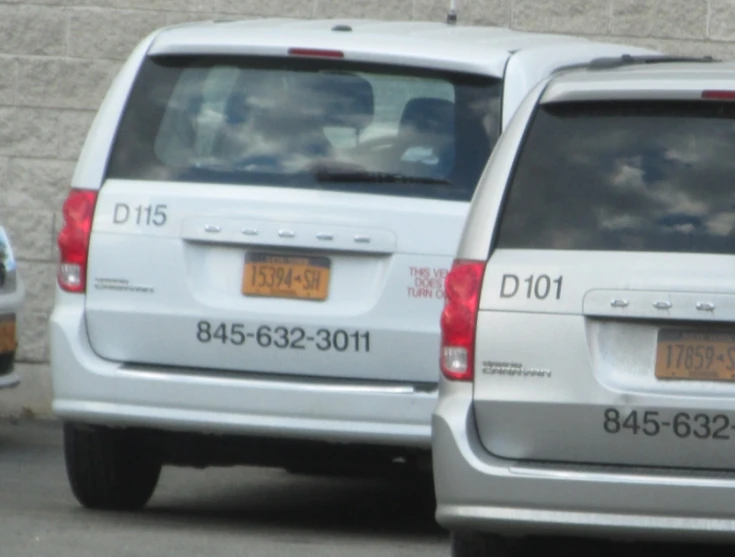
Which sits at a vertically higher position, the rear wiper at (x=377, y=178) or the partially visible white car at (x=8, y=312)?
the rear wiper at (x=377, y=178)

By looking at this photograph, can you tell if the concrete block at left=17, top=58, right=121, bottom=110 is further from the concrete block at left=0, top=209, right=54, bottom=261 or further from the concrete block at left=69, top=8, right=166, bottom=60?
the concrete block at left=0, top=209, right=54, bottom=261

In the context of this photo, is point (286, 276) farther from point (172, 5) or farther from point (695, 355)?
point (172, 5)

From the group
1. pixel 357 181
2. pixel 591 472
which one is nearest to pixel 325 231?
pixel 357 181

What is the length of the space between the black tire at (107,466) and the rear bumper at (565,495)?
2.23 metres

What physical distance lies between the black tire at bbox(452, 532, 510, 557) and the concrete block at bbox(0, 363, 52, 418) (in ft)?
20.7

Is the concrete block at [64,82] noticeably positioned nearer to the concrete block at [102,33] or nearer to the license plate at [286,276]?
the concrete block at [102,33]

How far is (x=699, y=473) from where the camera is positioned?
5.42 meters

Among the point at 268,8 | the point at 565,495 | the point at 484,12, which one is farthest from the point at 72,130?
the point at 565,495

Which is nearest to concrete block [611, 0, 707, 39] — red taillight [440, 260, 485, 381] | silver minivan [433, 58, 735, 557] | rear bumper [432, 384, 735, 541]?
silver minivan [433, 58, 735, 557]

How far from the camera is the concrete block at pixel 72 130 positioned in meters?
12.0

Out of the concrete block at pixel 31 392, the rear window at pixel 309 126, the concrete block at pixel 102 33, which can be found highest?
the rear window at pixel 309 126

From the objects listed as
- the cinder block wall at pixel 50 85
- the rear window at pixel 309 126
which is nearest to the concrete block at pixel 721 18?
the cinder block wall at pixel 50 85

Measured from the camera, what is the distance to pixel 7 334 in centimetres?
991

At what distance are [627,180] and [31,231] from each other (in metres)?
6.96
